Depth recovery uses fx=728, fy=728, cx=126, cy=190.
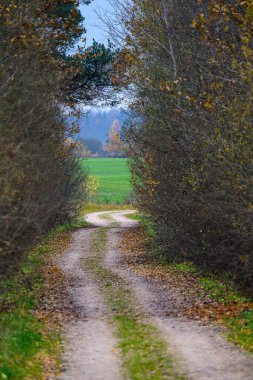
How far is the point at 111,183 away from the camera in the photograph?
109 m

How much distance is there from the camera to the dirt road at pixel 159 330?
12.1 metres

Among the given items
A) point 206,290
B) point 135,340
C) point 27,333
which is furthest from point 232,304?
point 27,333

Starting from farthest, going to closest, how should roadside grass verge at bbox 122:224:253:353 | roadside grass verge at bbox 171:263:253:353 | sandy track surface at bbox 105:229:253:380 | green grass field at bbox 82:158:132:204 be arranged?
green grass field at bbox 82:158:132:204
roadside grass verge at bbox 122:224:253:353
roadside grass verge at bbox 171:263:253:353
sandy track surface at bbox 105:229:253:380

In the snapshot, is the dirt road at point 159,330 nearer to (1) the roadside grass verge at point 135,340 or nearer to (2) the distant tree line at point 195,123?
(1) the roadside grass verge at point 135,340

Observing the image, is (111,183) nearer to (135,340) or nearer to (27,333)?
(135,340)

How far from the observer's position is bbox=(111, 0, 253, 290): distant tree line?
52.9 feet

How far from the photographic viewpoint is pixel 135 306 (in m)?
18.5

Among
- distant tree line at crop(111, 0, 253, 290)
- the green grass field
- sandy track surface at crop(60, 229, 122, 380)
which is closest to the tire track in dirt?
sandy track surface at crop(60, 229, 122, 380)

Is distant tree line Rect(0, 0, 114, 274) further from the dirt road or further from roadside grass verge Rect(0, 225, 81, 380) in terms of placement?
the dirt road

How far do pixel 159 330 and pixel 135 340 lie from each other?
45.8 inches

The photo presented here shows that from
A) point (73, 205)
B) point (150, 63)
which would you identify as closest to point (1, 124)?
point (150, 63)

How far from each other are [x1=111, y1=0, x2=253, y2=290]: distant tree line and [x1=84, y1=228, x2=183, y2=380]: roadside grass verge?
2691 millimetres

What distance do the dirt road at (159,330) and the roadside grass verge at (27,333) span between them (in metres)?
0.34

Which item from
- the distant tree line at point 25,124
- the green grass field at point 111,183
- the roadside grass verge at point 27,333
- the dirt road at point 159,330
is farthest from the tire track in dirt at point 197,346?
the green grass field at point 111,183
